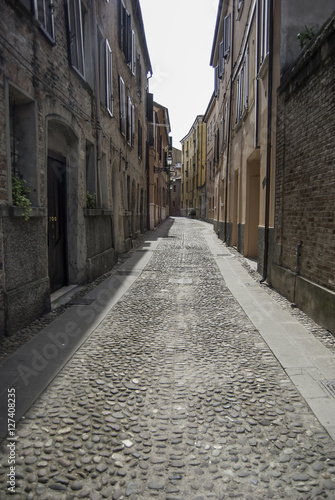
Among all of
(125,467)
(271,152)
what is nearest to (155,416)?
(125,467)

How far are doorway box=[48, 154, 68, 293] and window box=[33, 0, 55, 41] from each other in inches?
75.7

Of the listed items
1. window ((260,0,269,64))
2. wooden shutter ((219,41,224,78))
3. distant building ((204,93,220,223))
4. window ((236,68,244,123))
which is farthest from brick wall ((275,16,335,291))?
distant building ((204,93,220,223))

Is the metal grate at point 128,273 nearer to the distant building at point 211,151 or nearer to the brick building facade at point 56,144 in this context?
the brick building facade at point 56,144

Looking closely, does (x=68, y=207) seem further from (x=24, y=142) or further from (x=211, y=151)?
(x=211, y=151)

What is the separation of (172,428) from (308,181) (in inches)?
160

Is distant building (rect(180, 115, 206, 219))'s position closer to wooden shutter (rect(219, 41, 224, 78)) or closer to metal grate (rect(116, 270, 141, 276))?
wooden shutter (rect(219, 41, 224, 78))

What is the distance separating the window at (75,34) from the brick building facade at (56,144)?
0.02 meters

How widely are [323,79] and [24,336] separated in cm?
504

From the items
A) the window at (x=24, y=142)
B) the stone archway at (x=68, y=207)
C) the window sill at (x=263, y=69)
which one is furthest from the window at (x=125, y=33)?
the window at (x=24, y=142)

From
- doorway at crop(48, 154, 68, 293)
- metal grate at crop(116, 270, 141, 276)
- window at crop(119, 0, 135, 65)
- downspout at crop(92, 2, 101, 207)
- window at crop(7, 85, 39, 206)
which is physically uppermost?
window at crop(119, 0, 135, 65)

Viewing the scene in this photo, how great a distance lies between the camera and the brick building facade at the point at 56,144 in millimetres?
4277

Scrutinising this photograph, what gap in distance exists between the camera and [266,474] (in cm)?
210

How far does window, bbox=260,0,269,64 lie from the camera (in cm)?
742

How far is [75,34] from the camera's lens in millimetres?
6500
